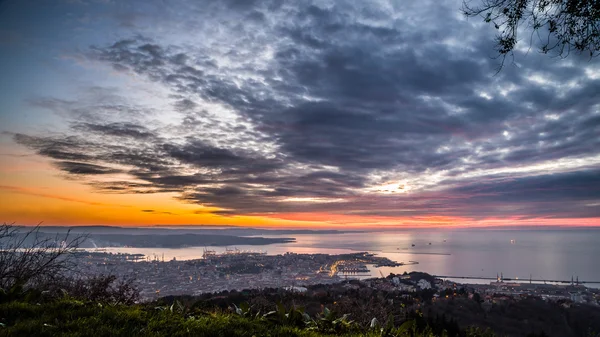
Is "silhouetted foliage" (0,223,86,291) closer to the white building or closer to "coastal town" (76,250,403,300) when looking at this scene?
"coastal town" (76,250,403,300)

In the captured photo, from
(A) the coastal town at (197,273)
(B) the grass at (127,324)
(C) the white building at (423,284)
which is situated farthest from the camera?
(C) the white building at (423,284)

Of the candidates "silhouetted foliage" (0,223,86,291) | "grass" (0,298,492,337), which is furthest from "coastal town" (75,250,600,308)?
"grass" (0,298,492,337)

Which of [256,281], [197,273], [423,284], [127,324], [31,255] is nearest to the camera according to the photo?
[127,324]

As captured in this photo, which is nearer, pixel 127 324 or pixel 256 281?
pixel 127 324

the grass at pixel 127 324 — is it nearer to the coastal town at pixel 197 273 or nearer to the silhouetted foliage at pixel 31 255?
the silhouetted foliage at pixel 31 255

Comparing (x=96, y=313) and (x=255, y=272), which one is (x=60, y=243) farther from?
(x=255, y=272)

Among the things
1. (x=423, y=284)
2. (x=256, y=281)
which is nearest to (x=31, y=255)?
(x=256, y=281)

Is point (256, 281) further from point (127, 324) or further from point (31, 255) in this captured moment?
point (127, 324)

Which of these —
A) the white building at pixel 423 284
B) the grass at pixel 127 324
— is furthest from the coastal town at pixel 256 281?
the grass at pixel 127 324

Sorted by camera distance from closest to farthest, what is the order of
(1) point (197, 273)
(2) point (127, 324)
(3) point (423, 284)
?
(2) point (127, 324) → (1) point (197, 273) → (3) point (423, 284)

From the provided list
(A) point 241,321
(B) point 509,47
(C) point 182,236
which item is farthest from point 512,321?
(C) point 182,236

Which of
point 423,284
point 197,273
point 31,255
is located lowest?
point 423,284

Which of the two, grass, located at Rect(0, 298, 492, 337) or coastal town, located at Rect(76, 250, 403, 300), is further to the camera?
coastal town, located at Rect(76, 250, 403, 300)
